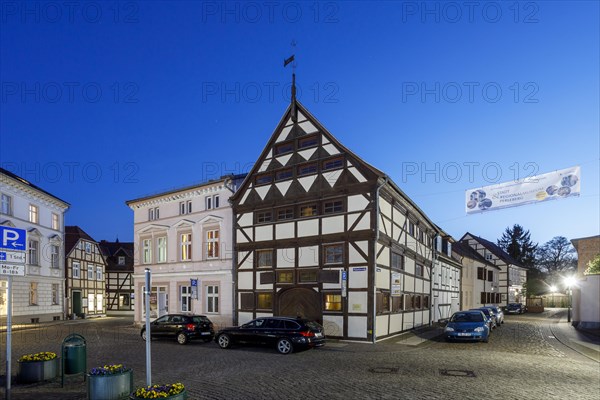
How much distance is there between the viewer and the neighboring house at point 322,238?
2214cm

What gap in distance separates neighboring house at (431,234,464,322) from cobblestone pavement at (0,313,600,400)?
13567mm

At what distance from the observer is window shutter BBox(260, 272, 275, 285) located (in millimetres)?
25219

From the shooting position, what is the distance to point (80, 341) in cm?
1319

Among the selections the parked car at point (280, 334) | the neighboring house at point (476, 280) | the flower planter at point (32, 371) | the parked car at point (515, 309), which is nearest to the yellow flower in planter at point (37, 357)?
the flower planter at point (32, 371)

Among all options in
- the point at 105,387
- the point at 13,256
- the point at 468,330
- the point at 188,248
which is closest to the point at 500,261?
the point at 468,330

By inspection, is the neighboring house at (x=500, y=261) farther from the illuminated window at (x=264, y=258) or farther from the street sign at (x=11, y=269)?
the street sign at (x=11, y=269)

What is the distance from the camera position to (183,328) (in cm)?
2191

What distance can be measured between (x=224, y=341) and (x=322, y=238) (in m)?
7.11

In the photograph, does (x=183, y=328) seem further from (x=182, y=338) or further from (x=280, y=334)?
(x=280, y=334)

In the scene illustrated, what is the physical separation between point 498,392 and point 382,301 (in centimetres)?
1165

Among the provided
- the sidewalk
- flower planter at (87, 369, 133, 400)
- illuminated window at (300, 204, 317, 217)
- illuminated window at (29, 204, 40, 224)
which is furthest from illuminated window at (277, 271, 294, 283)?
illuminated window at (29, 204, 40, 224)

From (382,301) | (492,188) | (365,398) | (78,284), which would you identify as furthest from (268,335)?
(78,284)

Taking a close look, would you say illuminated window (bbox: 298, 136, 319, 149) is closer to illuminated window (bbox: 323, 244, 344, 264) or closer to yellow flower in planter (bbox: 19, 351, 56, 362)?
illuminated window (bbox: 323, 244, 344, 264)

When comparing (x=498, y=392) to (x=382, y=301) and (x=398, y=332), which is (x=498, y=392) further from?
(x=398, y=332)
